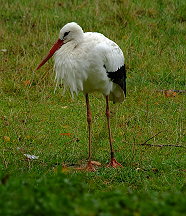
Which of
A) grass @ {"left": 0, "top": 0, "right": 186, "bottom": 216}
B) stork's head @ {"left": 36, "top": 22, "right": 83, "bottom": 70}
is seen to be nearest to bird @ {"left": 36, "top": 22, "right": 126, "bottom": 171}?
stork's head @ {"left": 36, "top": 22, "right": 83, "bottom": 70}

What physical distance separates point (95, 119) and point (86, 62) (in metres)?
2.04

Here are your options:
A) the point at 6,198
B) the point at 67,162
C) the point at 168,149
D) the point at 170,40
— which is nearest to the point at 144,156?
the point at 168,149

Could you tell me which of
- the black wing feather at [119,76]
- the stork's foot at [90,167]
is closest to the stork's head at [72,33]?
the black wing feather at [119,76]

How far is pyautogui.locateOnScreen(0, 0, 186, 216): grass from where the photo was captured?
3.32 m

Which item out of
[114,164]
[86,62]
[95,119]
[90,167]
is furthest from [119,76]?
[95,119]

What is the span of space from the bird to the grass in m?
0.53

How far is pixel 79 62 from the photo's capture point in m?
6.63

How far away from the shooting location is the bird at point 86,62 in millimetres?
6660

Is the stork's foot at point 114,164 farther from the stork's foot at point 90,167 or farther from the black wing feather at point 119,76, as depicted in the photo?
the black wing feather at point 119,76

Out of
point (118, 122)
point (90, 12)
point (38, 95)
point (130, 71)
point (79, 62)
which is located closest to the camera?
point (79, 62)

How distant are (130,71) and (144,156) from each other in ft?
11.3

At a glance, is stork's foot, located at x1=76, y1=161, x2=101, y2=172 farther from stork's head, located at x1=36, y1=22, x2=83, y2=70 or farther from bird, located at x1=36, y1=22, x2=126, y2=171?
stork's head, located at x1=36, y1=22, x2=83, y2=70

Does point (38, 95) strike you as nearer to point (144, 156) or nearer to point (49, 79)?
point (49, 79)

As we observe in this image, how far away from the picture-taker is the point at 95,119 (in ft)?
28.1
